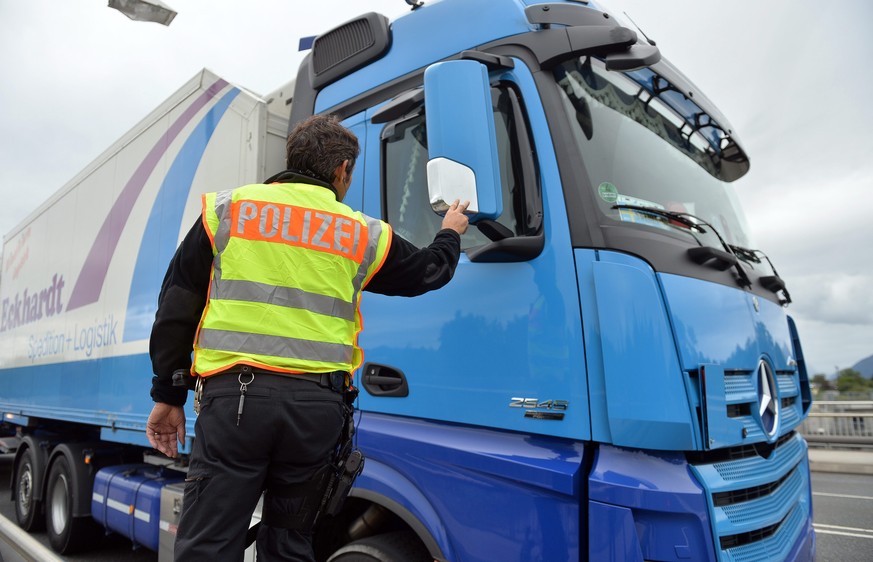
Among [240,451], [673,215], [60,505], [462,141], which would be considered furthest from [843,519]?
[60,505]

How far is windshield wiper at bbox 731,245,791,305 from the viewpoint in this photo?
8.57 ft

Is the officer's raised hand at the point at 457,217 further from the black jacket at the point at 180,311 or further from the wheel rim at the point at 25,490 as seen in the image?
the wheel rim at the point at 25,490

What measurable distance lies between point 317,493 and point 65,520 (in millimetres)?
4246

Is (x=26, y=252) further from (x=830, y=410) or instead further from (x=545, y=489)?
(x=830, y=410)

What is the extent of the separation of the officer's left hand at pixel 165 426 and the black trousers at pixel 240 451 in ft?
0.69

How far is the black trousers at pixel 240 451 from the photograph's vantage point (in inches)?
67.9

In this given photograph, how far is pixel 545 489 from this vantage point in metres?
1.90

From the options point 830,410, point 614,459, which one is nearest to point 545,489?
point 614,459

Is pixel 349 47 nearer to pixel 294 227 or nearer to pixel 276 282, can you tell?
pixel 294 227

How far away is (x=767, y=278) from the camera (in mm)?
2633

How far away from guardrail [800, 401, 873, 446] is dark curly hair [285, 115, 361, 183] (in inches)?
469

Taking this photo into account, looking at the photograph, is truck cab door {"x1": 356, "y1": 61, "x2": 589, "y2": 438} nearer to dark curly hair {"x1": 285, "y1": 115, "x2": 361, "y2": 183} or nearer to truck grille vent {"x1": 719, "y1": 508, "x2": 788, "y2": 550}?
dark curly hair {"x1": 285, "y1": 115, "x2": 361, "y2": 183}

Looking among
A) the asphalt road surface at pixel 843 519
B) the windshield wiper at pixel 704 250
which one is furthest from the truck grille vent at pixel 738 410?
the asphalt road surface at pixel 843 519

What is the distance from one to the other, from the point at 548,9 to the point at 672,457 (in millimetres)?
1658
